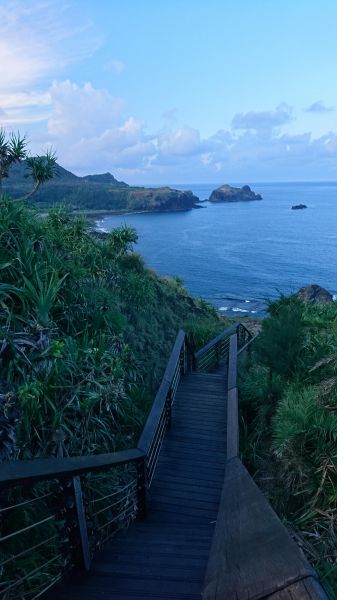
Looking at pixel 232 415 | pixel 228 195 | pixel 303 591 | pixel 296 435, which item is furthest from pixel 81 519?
pixel 228 195

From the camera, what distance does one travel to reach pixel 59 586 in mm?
2785

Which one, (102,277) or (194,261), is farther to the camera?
(194,261)

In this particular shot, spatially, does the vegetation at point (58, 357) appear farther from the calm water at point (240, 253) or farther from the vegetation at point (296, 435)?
the calm water at point (240, 253)

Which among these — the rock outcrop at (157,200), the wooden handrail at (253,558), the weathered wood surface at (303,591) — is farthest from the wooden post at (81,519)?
the rock outcrop at (157,200)

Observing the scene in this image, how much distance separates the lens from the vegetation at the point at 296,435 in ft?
14.1

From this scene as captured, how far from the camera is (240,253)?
234ft

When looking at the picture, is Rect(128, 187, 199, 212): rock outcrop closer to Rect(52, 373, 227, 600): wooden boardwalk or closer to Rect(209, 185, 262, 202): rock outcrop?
Rect(209, 185, 262, 202): rock outcrop

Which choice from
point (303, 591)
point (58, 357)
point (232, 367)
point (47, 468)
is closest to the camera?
point (303, 591)

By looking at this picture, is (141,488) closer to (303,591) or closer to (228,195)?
(303,591)

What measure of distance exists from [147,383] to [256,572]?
300 inches

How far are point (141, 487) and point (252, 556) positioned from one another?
2.97 m

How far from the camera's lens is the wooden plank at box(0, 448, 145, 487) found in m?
2.16

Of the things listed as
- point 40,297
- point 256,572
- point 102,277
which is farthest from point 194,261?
point 256,572

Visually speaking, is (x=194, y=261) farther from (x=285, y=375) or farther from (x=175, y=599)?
(x=175, y=599)
